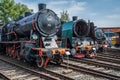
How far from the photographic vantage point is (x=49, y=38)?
37.1ft

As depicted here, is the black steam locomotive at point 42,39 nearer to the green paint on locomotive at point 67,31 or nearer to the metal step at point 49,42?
the metal step at point 49,42

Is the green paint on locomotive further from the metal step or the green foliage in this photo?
the green foliage

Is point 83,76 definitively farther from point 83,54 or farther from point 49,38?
point 83,54

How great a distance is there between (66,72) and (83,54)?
17.8 feet

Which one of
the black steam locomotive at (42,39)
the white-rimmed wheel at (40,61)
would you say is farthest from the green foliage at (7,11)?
the white-rimmed wheel at (40,61)

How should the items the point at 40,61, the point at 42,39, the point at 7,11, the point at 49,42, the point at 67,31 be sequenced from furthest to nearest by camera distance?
1. the point at 7,11
2. the point at 67,31
3. the point at 49,42
4. the point at 42,39
5. the point at 40,61

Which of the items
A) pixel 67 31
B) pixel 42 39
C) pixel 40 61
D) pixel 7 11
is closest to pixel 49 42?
pixel 42 39

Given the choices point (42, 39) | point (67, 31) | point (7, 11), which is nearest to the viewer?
point (42, 39)

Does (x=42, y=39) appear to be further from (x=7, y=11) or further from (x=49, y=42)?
(x=7, y=11)

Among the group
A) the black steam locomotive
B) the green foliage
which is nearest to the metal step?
the black steam locomotive

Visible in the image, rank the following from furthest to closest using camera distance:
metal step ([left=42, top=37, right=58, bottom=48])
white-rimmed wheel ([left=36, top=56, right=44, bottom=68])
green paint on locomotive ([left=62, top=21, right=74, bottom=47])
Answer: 1. green paint on locomotive ([left=62, top=21, right=74, bottom=47])
2. metal step ([left=42, top=37, right=58, bottom=48])
3. white-rimmed wheel ([left=36, top=56, right=44, bottom=68])

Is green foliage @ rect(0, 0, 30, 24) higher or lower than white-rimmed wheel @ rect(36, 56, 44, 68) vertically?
higher

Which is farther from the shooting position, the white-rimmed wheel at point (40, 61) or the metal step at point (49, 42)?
the metal step at point (49, 42)

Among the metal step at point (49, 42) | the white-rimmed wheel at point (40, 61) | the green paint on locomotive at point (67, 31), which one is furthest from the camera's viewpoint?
the green paint on locomotive at point (67, 31)
